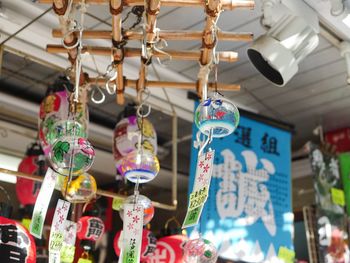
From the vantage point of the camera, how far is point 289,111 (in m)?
4.86

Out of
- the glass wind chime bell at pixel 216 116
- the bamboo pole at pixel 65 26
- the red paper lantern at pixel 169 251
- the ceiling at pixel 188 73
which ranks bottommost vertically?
the red paper lantern at pixel 169 251

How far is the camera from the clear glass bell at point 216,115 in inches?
86.0

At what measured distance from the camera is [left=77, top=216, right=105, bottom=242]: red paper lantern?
300 centimetres

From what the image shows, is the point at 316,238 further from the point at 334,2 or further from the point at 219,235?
the point at 334,2

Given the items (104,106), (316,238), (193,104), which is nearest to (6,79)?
(104,106)

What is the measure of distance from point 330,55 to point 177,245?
196 cm

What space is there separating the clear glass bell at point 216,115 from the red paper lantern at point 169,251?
1.22 m

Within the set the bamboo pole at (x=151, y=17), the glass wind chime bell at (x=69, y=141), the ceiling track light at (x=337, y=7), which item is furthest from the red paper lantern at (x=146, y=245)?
the ceiling track light at (x=337, y=7)

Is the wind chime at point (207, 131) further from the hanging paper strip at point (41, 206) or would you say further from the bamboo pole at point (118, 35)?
the hanging paper strip at point (41, 206)

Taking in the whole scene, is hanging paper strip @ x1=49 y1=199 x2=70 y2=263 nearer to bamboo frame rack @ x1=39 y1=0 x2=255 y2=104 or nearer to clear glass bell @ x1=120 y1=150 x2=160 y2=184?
clear glass bell @ x1=120 y1=150 x2=160 y2=184

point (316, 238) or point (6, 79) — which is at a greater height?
point (6, 79)

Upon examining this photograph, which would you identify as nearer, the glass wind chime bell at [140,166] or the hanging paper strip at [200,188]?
the hanging paper strip at [200,188]

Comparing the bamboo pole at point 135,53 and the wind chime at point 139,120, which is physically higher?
the bamboo pole at point 135,53

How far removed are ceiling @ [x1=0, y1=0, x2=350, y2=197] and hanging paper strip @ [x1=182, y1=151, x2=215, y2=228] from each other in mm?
1559
